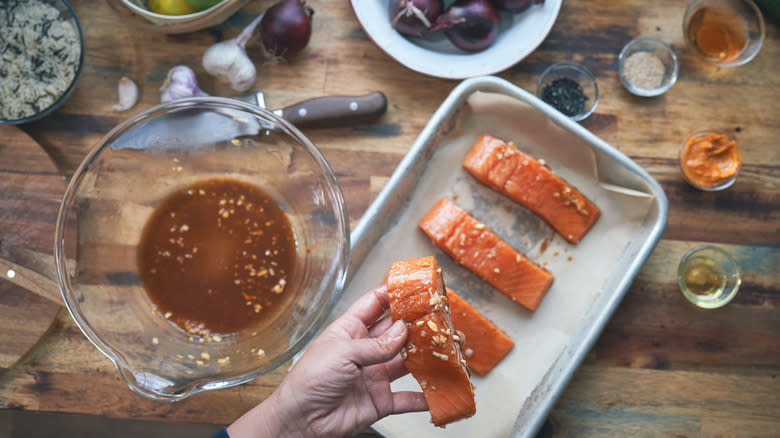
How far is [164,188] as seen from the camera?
6.89 ft

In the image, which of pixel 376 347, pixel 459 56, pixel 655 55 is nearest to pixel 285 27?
pixel 459 56

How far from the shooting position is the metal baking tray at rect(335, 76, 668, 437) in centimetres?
210

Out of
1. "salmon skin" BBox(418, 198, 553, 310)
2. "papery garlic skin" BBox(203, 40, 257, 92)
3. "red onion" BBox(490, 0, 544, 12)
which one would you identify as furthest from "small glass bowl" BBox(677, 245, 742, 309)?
"papery garlic skin" BBox(203, 40, 257, 92)

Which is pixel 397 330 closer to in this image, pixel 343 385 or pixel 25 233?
pixel 343 385

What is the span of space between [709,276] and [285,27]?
1.99 meters

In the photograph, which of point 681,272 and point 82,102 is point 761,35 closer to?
point 681,272

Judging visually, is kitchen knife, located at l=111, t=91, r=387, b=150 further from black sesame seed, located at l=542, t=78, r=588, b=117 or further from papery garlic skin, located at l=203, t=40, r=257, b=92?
black sesame seed, located at l=542, t=78, r=588, b=117

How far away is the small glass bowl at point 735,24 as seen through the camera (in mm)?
2303

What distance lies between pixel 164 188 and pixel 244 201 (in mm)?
307

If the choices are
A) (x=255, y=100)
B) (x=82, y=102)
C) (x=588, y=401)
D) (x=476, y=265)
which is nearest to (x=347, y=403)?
(x=476, y=265)

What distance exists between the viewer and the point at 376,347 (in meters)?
1.67

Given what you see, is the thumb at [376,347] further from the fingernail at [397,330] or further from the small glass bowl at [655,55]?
the small glass bowl at [655,55]

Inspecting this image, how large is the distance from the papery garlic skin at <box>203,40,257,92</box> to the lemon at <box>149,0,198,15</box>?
158 mm

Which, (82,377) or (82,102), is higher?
(82,102)
